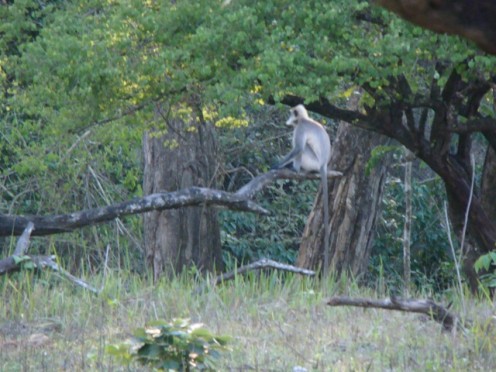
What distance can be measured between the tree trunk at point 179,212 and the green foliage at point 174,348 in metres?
6.97

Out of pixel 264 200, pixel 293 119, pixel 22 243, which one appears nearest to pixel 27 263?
pixel 22 243

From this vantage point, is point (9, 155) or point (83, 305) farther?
point (9, 155)

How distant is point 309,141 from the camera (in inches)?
Result: 526

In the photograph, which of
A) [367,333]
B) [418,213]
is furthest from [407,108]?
[418,213]

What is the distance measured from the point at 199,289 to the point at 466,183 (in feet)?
13.6

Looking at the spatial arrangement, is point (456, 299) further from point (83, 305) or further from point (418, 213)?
point (418, 213)

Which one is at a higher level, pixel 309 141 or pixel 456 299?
pixel 309 141

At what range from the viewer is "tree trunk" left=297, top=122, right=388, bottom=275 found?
495 inches

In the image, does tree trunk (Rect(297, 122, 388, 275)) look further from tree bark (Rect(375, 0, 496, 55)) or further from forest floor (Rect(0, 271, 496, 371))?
tree bark (Rect(375, 0, 496, 55))

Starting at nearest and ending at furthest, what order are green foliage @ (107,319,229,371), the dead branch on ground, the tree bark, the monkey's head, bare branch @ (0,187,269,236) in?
1. the tree bark
2. green foliage @ (107,319,229,371)
3. the dead branch on ground
4. bare branch @ (0,187,269,236)
5. the monkey's head

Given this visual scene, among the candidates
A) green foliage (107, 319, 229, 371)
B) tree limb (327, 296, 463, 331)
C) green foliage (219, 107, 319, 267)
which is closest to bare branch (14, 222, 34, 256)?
green foliage (107, 319, 229, 371)

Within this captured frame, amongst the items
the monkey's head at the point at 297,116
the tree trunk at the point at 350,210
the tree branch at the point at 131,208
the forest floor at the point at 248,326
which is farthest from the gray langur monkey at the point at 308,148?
the forest floor at the point at 248,326

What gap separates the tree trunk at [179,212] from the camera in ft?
38.9

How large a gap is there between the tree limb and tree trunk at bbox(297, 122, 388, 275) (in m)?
6.50
